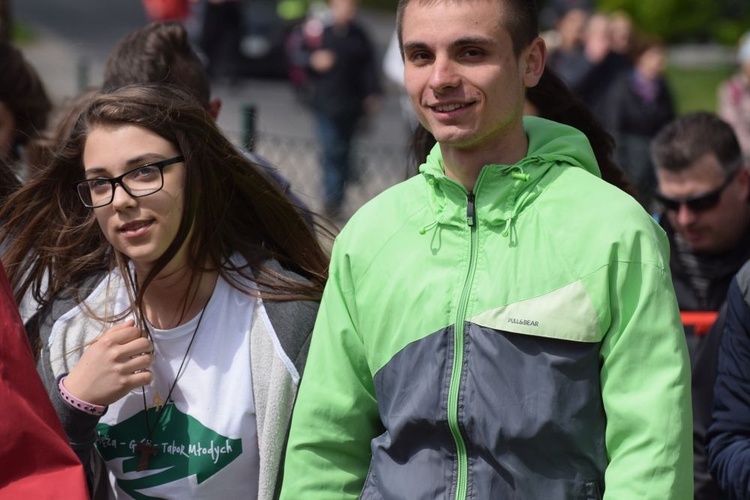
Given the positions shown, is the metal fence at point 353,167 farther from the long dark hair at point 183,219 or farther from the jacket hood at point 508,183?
the jacket hood at point 508,183

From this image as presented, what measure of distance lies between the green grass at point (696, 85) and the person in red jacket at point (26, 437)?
1720cm

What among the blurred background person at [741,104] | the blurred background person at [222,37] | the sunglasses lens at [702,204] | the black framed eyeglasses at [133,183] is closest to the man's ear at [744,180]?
the sunglasses lens at [702,204]

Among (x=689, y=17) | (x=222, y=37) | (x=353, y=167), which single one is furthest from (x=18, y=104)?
(x=689, y=17)

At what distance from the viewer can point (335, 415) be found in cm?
286

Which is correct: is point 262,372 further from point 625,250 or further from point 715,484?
point 715,484

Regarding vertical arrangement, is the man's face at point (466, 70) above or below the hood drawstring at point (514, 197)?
above

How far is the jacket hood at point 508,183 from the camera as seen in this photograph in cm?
271

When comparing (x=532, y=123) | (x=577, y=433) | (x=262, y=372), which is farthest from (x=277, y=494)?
(x=532, y=123)

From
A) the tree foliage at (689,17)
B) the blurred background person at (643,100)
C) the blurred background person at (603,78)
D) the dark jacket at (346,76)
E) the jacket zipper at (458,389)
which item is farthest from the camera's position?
the tree foliage at (689,17)

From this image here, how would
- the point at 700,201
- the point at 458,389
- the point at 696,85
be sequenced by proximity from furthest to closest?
the point at 696,85 < the point at 700,201 < the point at 458,389

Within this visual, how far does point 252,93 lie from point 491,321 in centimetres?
1623

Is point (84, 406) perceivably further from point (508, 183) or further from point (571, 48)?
point (571, 48)

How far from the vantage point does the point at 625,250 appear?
8.39ft

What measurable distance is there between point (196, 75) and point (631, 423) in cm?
234
